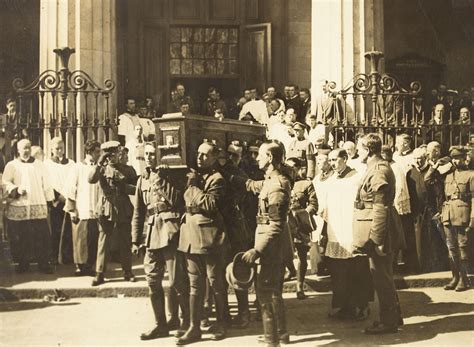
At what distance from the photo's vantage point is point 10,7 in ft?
68.4

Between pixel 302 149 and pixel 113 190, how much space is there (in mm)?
3794

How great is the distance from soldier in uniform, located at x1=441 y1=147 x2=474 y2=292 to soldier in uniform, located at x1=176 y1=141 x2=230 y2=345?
410cm

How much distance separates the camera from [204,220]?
26.3 ft

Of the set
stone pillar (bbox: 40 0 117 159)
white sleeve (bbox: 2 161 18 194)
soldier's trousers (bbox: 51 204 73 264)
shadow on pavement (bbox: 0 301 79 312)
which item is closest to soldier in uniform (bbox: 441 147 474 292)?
Result: shadow on pavement (bbox: 0 301 79 312)

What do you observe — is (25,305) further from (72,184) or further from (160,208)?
(160,208)

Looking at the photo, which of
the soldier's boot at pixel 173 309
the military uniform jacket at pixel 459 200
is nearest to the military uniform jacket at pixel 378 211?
the soldier's boot at pixel 173 309

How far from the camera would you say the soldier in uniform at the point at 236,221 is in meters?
8.61

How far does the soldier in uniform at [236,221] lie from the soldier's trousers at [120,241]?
238cm

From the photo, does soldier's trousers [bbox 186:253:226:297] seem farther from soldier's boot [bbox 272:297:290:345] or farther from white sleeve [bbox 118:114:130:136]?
white sleeve [bbox 118:114:130:136]

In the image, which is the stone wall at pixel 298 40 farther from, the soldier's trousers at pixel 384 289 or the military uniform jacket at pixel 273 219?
the military uniform jacket at pixel 273 219

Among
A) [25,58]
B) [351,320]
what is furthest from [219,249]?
[25,58]

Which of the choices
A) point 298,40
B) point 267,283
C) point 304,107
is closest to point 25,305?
point 267,283

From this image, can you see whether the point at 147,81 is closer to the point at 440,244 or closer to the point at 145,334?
the point at 440,244

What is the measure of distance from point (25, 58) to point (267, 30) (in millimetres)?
6714
